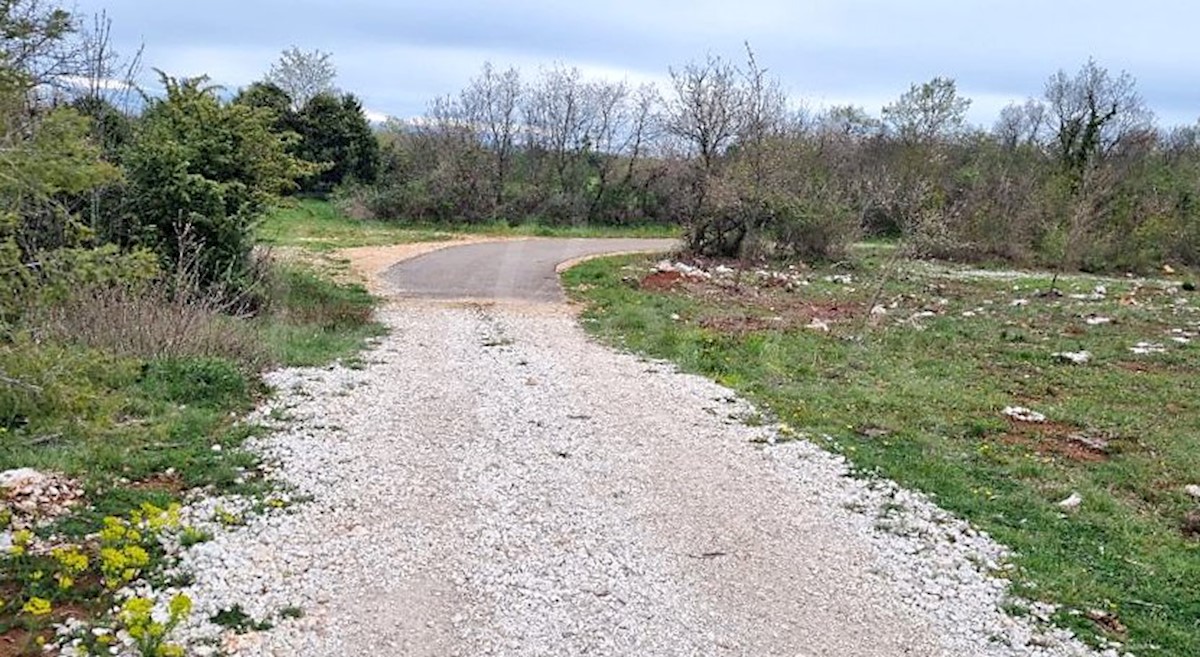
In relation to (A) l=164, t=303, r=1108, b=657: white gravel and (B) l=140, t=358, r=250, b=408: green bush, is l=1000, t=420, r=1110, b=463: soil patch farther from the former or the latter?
(B) l=140, t=358, r=250, b=408: green bush

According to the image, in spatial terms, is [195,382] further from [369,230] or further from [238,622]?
[369,230]

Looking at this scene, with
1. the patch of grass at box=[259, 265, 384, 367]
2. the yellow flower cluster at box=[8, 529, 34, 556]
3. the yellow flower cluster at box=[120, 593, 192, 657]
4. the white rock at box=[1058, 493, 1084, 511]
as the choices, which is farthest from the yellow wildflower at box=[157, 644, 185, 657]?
the patch of grass at box=[259, 265, 384, 367]

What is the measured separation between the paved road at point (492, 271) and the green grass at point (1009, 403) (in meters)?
1.34

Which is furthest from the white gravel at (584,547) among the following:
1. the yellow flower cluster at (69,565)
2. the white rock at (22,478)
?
the white rock at (22,478)

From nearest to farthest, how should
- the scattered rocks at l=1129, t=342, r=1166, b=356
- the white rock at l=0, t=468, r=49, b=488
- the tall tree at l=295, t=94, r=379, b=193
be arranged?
1. the white rock at l=0, t=468, r=49, b=488
2. the scattered rocks at l=1129, t=342, r=1166, b=356
3. the tall tree at l=295, t=94, r=379, b=193

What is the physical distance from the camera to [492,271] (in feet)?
67.8

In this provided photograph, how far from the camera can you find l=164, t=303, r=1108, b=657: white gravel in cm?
485

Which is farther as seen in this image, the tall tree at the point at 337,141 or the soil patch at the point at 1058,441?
the tall tree at the point at 337,141

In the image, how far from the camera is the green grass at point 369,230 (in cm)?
2562

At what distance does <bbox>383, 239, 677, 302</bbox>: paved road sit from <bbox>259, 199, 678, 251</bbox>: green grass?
2860 mm

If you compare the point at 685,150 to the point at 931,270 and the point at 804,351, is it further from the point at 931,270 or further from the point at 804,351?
the point at 804,351

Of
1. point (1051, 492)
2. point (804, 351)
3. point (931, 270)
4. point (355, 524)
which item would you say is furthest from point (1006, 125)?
point (355, 524)

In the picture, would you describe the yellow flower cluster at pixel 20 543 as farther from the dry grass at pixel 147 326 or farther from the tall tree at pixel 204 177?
the tall tree at pixel 204 177

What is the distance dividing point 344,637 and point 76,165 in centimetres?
272
